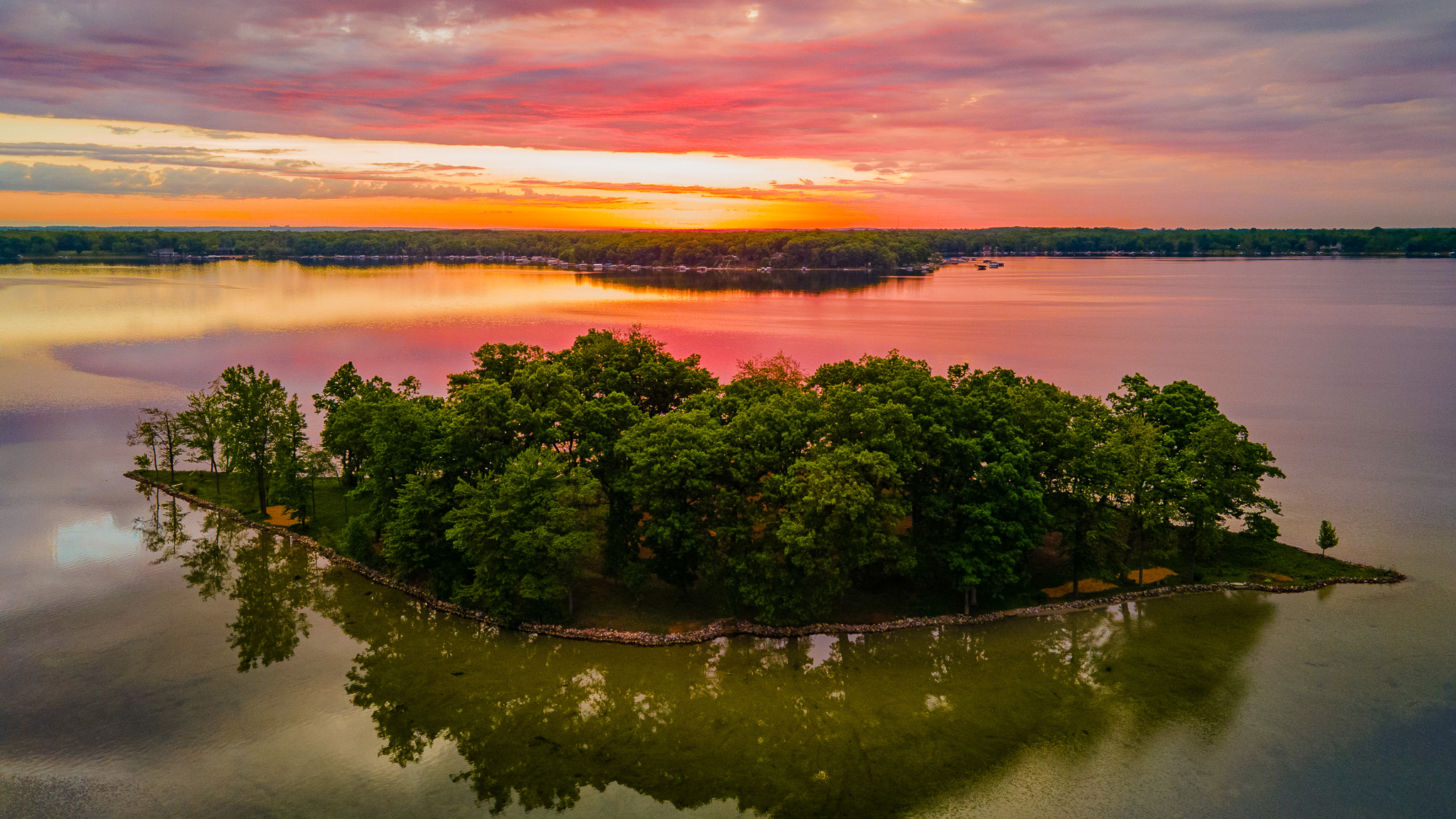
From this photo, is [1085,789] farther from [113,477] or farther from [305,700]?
[113,477]

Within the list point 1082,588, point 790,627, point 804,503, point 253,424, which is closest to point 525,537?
point 804,503

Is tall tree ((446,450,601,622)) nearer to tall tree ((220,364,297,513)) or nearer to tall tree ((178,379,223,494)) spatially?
tall tree ((220,364,297,513))

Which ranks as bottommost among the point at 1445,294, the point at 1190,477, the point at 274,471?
the point at 274,471

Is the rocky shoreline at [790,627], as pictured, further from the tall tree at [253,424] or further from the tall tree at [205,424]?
the tall tree at [205,424]

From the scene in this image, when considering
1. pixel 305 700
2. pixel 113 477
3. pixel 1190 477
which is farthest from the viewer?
pixel 113 477

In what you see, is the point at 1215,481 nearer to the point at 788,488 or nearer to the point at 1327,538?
the point at 1327,538

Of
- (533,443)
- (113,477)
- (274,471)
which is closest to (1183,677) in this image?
(533,443)

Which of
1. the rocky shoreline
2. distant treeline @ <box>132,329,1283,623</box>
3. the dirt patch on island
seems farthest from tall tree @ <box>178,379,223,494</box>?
the dirt patch on island
